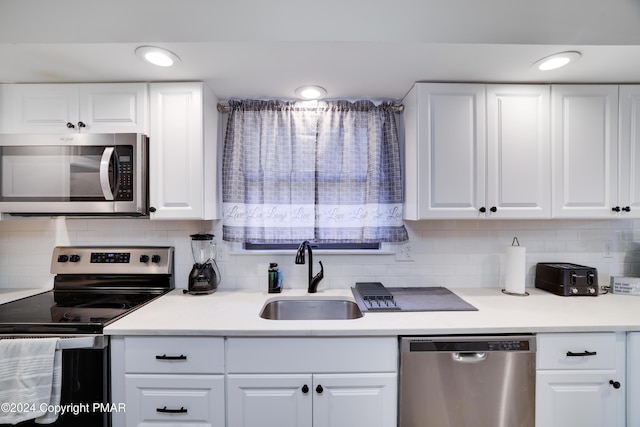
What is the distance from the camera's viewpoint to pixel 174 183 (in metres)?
1.64

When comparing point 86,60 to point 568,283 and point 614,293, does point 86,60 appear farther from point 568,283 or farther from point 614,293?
point 614,293

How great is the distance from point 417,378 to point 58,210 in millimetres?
2080

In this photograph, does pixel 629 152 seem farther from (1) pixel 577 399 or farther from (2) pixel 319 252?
(2) pixel 319 252

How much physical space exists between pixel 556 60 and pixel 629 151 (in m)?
0.78

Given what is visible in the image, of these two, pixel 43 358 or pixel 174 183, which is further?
pixel 174 183

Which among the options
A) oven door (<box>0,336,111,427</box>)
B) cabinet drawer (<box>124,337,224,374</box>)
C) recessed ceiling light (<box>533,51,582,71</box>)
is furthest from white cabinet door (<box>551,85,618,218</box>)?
oven door (<box>0,336,111,427</box>)

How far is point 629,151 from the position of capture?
1.65 metres

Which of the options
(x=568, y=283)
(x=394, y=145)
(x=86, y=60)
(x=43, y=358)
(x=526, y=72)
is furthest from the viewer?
(x=394, y=145)

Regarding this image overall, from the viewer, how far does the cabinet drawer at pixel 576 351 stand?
128 centimetres

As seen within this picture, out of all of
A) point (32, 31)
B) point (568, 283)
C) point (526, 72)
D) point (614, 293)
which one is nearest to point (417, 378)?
point (568, 283)

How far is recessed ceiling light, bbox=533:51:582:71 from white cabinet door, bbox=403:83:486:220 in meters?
0.27

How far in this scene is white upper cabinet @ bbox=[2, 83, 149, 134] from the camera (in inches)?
63.7

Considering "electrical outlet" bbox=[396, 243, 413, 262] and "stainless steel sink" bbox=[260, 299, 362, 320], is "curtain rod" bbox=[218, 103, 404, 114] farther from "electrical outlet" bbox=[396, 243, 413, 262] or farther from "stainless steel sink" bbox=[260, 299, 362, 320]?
"stainless steel sink" bbox=[260, 299, 362, 320]

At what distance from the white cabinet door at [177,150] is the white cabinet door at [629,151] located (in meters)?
2.47
